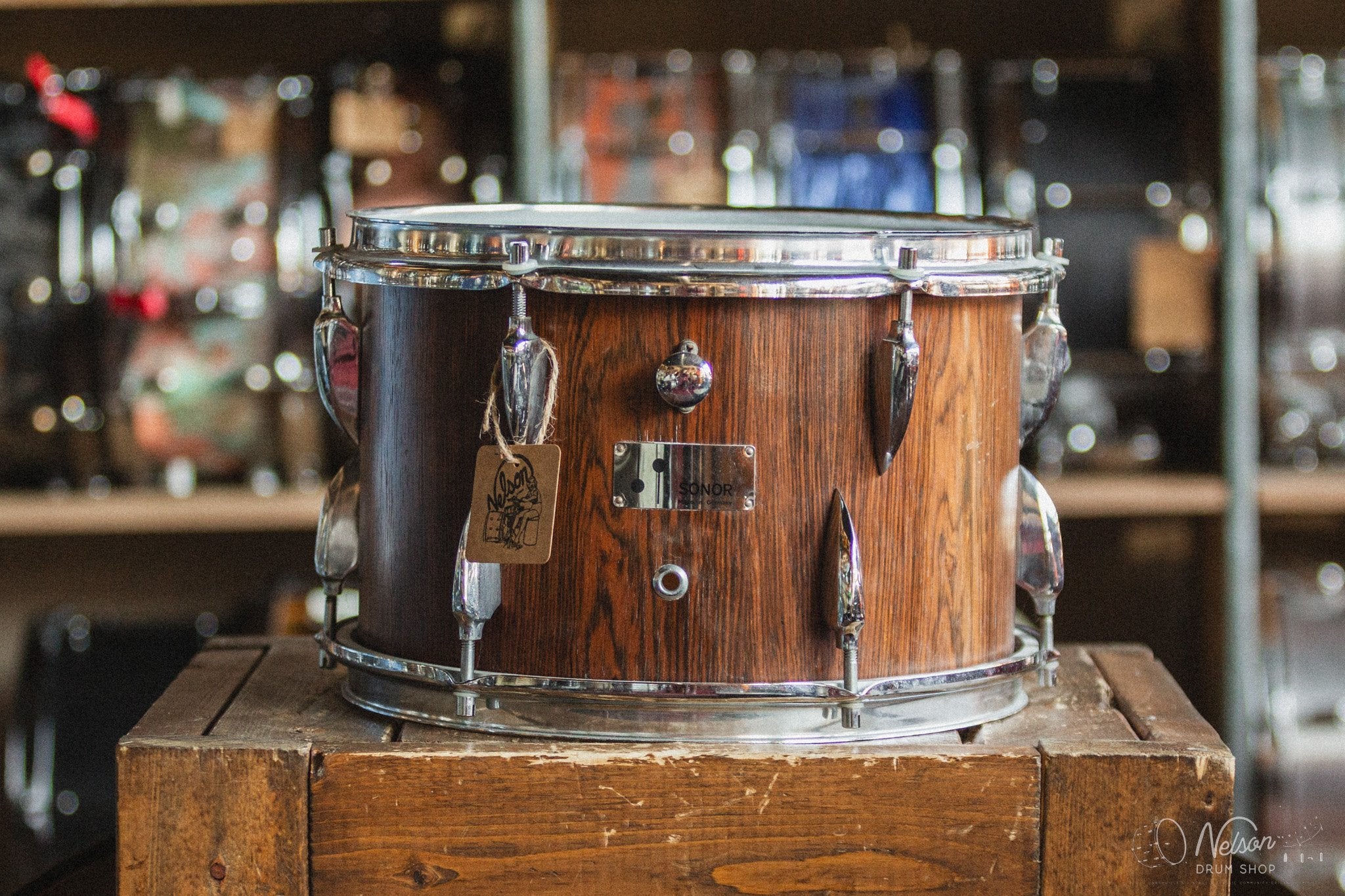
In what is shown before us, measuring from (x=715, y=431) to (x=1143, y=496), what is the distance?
1.30m

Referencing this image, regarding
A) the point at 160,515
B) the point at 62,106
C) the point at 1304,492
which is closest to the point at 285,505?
the point at 160,515

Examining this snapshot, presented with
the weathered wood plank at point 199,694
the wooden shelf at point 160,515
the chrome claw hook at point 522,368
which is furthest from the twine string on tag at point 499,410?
the wooden shelf at point 160,515

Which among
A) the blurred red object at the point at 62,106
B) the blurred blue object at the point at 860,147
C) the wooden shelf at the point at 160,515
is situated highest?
the blurred red object at the point at 62,106

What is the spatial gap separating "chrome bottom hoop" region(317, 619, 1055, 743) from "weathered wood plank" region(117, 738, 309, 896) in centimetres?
12

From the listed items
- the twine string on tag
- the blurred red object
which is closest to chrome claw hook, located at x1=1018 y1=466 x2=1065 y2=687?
the twine string on tag

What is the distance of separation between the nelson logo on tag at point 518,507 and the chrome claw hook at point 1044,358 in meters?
0.39

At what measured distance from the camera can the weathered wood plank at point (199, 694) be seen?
1.14 m

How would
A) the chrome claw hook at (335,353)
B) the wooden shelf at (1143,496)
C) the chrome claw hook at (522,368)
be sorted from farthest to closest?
the wooden shelf at (1143,496)
the chrome claw hook at (335,353)
the chrome claw hook at (522,368)

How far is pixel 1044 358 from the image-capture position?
123 cm

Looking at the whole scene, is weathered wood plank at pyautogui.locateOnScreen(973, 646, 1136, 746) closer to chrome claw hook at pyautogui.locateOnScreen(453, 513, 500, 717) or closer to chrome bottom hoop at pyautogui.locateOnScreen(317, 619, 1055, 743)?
chrome bottom hoop at pyautogui.locateOnScreen(317, 619, 1055, 743)

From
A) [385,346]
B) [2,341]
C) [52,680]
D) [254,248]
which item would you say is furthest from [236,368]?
[385,346]

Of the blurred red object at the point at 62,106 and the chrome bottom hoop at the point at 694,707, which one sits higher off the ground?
the blurred red object at the point at 62,106

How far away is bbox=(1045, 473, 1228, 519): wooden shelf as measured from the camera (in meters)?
2.20

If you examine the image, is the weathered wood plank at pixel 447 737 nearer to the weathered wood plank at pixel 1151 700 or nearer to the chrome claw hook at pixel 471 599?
the chrome claw hook at pixel 471 599
